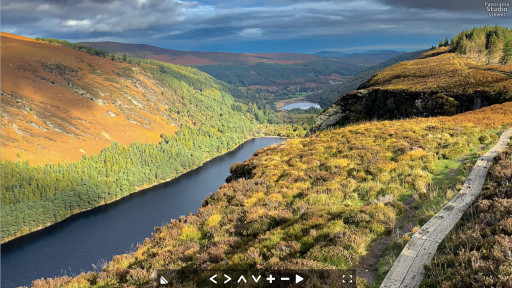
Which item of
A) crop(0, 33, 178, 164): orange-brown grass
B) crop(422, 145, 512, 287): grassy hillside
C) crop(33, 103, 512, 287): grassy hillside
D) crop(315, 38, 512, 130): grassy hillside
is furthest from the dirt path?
crop(0, 33, 178, 164): orange-brown grass

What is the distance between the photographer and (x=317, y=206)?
14.9m

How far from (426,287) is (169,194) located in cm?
12370

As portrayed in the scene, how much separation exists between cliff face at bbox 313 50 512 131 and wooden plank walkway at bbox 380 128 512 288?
25.7 meters

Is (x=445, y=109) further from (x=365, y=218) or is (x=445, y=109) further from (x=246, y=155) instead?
(x=246, y=155)

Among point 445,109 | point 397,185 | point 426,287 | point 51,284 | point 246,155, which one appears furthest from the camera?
point 246,155

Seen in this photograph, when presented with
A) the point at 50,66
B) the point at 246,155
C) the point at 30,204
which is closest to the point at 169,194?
the point at 30,204

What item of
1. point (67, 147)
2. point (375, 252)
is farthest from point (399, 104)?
point (67, 147)

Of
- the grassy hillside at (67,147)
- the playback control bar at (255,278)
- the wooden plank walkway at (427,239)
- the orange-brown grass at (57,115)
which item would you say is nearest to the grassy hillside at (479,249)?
the wooden plank walkway at (427,239)

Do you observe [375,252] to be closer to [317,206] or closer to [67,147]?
[317,206]

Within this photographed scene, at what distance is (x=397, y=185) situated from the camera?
51.8ft

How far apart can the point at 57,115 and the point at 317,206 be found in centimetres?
18338

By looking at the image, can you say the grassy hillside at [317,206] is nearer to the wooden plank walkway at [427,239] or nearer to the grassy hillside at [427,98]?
the wooden plank walkway at [427,239]

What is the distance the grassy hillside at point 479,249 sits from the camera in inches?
258

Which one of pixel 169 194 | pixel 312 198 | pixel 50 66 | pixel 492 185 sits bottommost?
pixel 169 194
